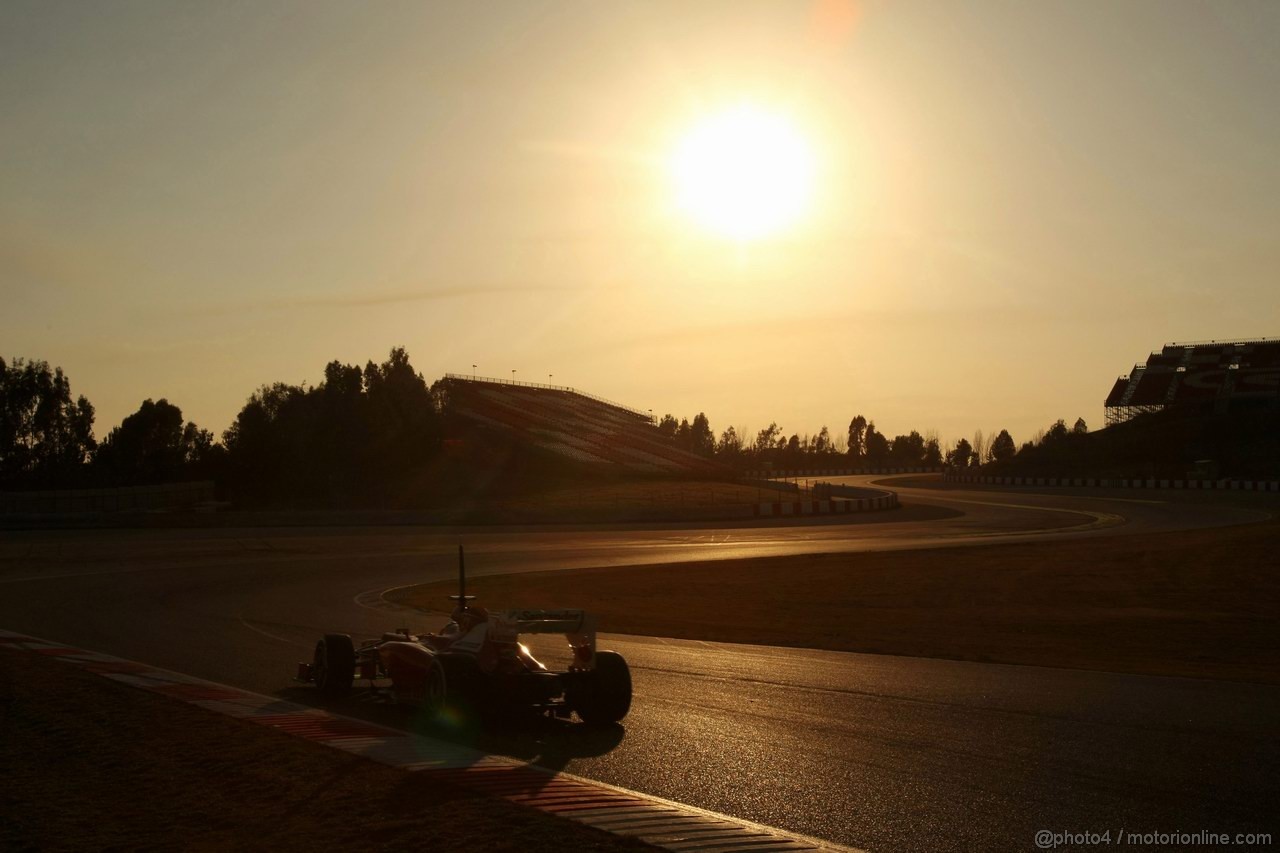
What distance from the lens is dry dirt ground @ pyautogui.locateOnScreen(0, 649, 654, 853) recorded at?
6.69 meters

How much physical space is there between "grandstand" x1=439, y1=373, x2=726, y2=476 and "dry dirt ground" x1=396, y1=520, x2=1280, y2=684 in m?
64.9

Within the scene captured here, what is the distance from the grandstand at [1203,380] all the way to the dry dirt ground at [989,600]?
78059 millimetres

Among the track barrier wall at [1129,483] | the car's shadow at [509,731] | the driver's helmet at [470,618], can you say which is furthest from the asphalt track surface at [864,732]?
the track barrier wall at [1129,483]

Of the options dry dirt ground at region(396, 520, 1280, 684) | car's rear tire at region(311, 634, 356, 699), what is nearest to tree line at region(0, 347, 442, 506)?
dry dirt ground at region(396, 520, 1280, 684)

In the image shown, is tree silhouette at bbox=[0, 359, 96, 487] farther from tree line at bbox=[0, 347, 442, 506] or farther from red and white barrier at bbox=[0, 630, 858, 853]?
red and white barrier at bbox=[0, 630, 858, 853]

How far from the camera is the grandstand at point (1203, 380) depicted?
349ft

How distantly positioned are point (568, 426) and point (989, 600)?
9907cm

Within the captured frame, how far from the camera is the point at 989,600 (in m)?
24.4

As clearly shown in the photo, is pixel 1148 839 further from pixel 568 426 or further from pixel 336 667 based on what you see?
pixel 568 426

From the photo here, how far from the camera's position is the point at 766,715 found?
10.6 meters

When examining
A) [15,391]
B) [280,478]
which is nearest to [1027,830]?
[280,478]

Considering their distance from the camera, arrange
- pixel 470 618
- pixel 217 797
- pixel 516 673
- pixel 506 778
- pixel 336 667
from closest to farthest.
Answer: pixel 217 797 < pixel 506 778 < pixel 516 673 < pixel 470 618 < pixel 336 667

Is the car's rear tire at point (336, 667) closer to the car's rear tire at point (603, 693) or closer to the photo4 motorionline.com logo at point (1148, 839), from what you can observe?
the car's rear tire at point (603, 693)

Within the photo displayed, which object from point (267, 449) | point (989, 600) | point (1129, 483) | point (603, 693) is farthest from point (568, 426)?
point (603, 693)
